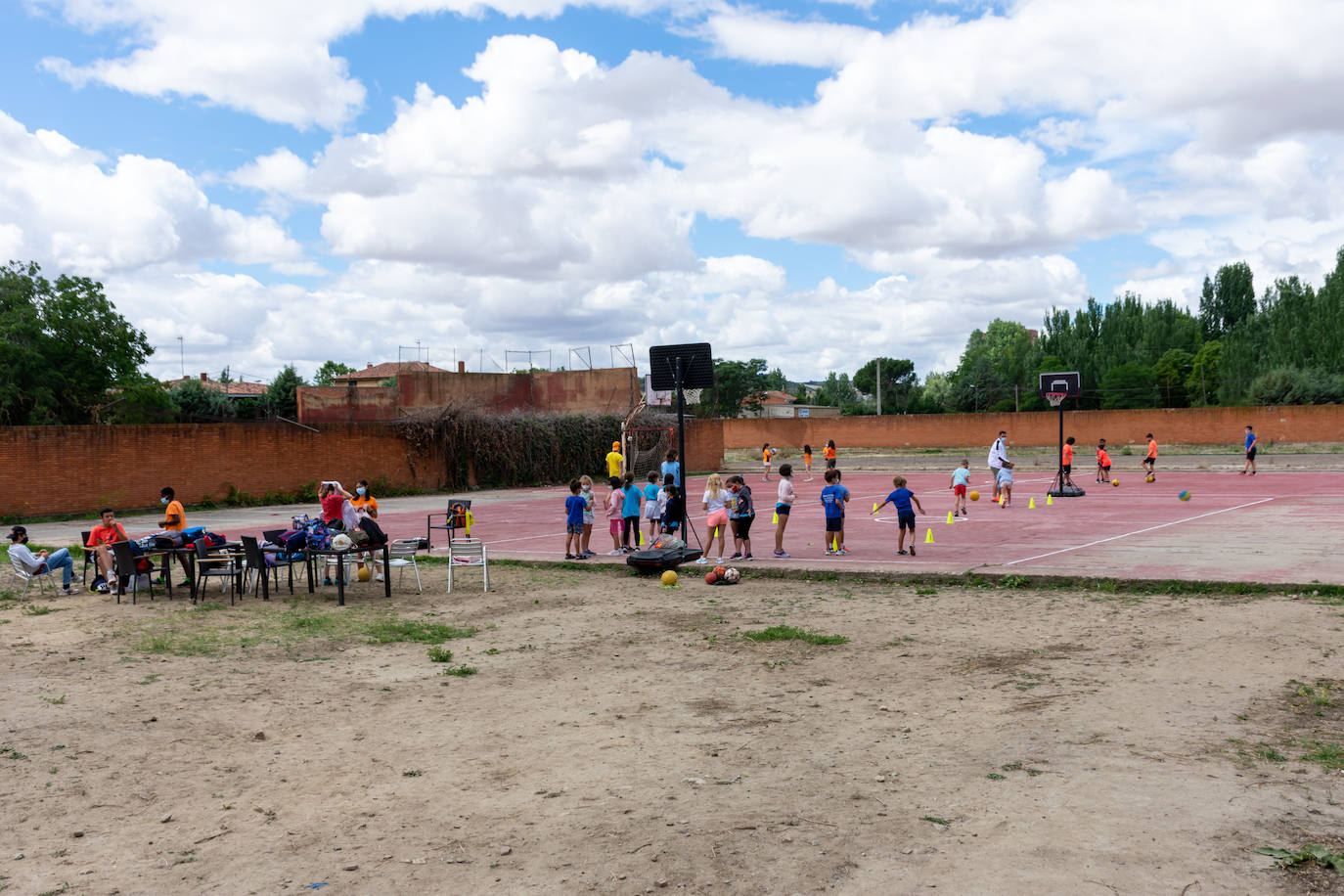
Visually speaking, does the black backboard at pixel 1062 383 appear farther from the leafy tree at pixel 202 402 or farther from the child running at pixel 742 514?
the leafy tree at pixel 202 402

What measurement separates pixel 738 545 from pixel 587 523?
8.11ft

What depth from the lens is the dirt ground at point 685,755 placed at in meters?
4.65

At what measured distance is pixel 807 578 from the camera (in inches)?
556

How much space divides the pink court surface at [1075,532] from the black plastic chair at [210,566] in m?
4.92

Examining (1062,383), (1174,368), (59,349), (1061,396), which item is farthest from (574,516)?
(1174,368)

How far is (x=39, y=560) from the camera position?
13750 mm

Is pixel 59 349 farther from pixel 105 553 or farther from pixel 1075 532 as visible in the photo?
pixel 1075 532

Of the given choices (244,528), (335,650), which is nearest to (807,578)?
(335,650)

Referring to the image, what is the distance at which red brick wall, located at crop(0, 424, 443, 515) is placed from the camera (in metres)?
27.7

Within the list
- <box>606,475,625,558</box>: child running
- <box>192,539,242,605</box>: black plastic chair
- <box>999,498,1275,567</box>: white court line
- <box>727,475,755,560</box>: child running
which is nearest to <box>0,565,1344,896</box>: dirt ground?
<box>192,539,242,605</box>: black plastic chair

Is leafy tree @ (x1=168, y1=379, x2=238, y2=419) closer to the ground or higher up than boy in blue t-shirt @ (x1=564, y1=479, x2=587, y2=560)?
higher up

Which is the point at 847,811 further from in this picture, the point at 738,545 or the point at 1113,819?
the point at 738,545

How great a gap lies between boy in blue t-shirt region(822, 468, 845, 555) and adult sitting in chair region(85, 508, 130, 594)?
10229mm

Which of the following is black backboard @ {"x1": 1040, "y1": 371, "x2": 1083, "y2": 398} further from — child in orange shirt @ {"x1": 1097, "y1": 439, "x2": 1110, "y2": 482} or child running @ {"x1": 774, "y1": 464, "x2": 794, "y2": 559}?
child running @ {"x1": 774, "y1": 464, "x2": 794, "y2": 559}
